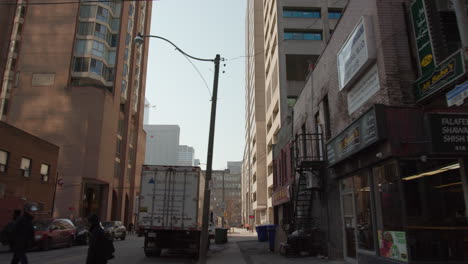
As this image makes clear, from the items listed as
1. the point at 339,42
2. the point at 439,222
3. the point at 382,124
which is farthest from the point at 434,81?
the point at 339,42

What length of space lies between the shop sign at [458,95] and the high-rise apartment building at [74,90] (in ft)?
132

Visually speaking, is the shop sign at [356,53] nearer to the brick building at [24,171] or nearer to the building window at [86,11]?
the brick building at [24,171]

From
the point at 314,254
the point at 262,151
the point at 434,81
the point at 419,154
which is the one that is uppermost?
the point at 262,151

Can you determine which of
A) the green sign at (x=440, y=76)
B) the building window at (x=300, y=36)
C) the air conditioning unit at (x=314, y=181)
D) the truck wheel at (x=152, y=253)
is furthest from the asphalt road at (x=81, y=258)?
the building window at (x=300, y=36)

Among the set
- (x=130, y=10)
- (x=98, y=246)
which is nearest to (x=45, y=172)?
(x=98, y=246)

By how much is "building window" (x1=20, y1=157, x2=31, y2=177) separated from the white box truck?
18018 mm

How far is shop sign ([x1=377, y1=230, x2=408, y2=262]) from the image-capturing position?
7.67 m

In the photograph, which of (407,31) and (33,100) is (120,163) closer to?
(33,100)

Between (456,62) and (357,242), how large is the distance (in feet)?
19.1

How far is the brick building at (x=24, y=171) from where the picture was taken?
2477 cm

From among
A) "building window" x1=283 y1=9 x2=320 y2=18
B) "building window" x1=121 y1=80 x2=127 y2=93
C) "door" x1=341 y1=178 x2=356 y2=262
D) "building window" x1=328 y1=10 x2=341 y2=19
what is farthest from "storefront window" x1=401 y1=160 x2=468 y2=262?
"building window" x1=121 y1=80 x2=127 y2=93

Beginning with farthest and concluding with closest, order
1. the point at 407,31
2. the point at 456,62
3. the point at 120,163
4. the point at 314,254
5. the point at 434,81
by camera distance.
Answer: the point at 120,163 → the point at 314,254 → the point at 407,31 → the point at 434,81 → the point at 456,62

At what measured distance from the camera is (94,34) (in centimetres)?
4803

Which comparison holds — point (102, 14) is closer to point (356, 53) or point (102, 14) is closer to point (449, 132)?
point (356, 53)
